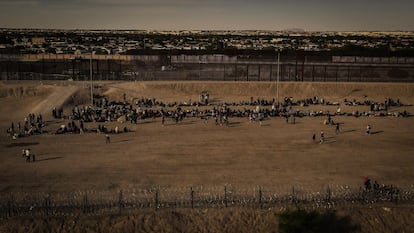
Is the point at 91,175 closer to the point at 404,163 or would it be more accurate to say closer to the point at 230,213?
the point at 230,213

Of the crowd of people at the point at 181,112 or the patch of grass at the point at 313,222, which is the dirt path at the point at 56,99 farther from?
the patch of grass at the point at 313,222

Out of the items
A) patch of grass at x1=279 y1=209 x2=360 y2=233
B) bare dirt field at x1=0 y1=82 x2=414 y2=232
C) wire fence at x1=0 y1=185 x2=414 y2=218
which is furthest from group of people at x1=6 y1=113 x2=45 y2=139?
patch of grass at x1=279 y1=209 x2=360 y2=233

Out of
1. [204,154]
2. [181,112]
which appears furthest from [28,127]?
[204,154]

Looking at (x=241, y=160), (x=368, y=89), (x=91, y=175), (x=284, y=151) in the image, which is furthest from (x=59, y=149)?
(x=368, y=89)

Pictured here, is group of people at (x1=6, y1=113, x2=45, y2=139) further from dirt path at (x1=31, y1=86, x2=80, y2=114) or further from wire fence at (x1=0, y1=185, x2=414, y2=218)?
wire fence at (x1=0, y1=185, x2=414, y2=218)

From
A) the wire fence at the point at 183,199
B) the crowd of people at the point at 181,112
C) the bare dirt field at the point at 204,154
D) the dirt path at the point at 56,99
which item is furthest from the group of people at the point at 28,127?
the wire fence at the point at 183,199

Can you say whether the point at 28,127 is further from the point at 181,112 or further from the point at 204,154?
the point at 204,154
